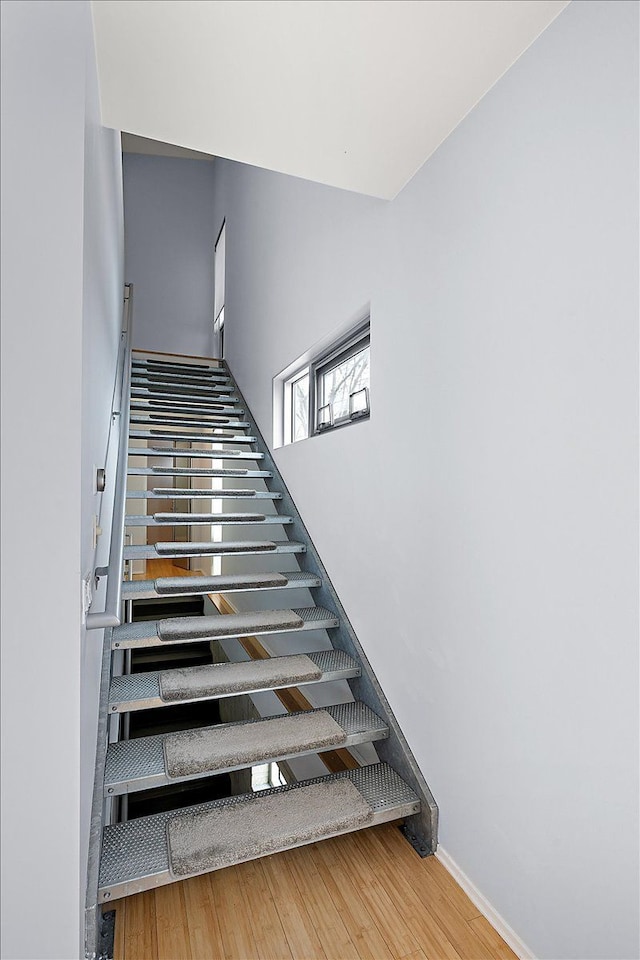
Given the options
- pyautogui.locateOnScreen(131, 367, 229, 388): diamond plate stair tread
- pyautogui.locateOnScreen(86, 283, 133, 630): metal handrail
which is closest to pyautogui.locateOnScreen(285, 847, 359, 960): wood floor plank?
pyautogui.locateOnScreen(86, 283, 133, 630): metal handrail

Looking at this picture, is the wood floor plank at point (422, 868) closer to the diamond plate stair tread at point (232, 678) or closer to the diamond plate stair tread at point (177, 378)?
the diamond plate stair tread at point (232, 678)

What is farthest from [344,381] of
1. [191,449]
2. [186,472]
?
[191,449]

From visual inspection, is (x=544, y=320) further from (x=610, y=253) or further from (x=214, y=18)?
(x=214, y=18)

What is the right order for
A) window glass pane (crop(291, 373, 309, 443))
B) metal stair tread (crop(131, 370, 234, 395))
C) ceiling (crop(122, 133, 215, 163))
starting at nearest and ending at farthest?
window glass pane (crop(291, 373, 309, 443)), metal stair tread (crop(131, 370, 234, 395)), ceiling (crop(122, 133, 215, 163))

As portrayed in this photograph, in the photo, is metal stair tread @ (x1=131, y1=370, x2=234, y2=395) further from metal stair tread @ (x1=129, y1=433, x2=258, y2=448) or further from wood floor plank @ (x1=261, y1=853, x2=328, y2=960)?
wood floor plank @ (x1=261, y1=853, x2=328, y2=960)

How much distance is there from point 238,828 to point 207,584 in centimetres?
102

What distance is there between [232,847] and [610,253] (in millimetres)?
1814

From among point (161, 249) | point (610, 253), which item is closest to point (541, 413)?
point (610, 253)

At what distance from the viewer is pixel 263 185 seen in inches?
152

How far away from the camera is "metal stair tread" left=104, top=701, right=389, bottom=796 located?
1.62 m

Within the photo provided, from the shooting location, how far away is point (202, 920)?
146 cm

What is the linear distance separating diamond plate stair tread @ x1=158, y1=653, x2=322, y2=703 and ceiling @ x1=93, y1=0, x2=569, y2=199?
73.0 inches

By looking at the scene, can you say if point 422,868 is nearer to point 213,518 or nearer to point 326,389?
point 213,518

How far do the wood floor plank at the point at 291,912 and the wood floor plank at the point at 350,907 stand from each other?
9 centimetres
